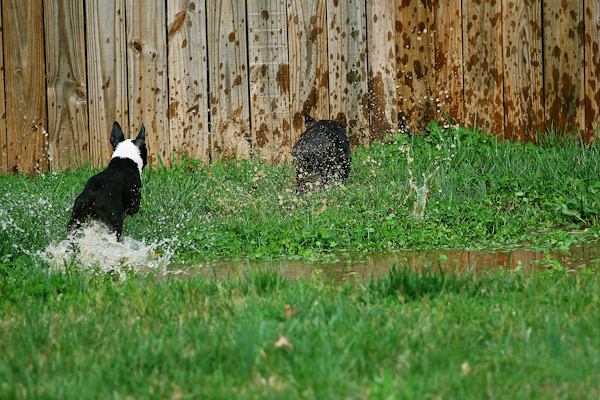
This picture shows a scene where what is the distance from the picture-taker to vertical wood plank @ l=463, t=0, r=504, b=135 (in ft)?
22.1

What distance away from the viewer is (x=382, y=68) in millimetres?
6875

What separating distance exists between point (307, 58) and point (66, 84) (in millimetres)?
2641

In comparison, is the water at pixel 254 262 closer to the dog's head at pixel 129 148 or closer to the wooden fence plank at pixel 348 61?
the dog's head at pixel 129 148

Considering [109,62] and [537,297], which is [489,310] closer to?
[537,297]

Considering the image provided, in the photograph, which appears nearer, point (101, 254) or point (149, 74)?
point (101, 254)

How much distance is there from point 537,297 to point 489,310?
0.96ft

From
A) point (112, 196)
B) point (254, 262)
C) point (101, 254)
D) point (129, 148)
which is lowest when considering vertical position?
point (254, 262)

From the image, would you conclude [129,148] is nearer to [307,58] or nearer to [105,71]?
[105,71]

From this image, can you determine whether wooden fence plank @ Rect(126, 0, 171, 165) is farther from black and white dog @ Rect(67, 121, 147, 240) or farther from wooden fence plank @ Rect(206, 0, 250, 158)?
black and white dog @ Rect(67, 121, 147, 240)

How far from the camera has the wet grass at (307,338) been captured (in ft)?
6.84

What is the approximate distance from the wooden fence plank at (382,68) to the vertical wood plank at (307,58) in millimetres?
539

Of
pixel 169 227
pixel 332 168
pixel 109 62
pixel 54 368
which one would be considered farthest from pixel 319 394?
pixel 109 62

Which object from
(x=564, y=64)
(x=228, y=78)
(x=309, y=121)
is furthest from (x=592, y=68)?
(x=228, y=78)

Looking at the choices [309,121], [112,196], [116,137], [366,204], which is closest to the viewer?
[112,196]
